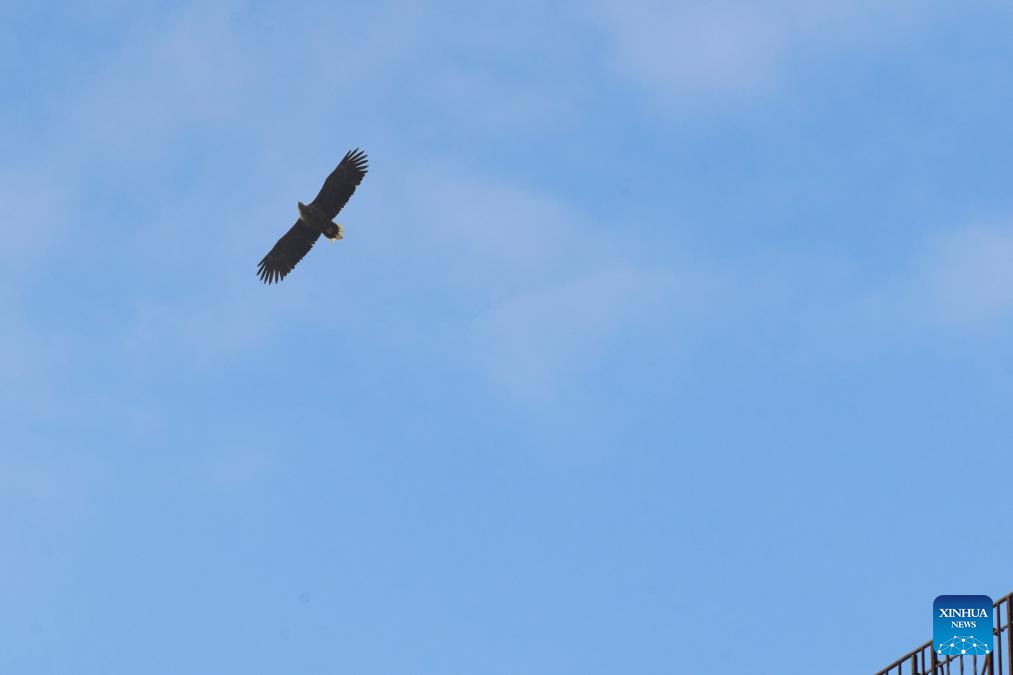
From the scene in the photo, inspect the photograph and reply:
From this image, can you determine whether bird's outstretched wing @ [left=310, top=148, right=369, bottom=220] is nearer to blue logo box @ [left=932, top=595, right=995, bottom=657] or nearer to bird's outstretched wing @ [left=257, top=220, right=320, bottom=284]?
bird's outstretched wing @ [left=257, top=220, right=320, bottom=284]

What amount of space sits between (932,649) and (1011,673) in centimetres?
294

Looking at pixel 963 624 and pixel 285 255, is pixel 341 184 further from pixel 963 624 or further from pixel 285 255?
pixel 963 624

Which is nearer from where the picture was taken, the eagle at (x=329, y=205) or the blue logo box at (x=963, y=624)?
the blue logo box at (x=963, y=624)

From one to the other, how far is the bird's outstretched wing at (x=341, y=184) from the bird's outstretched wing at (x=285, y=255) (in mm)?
1324

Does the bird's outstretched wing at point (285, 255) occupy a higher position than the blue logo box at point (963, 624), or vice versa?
the bird's outstretched wing at point (285, 255)

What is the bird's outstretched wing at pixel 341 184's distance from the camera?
37.9 meters

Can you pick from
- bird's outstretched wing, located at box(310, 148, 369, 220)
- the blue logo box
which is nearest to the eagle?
bird's outstretched wing, located at box(310, 148, 369, 220)

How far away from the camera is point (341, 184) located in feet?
125

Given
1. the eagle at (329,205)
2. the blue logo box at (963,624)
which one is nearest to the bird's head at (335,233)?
the eagle at (329,205)

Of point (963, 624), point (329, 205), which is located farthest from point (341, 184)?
point (963, 624)

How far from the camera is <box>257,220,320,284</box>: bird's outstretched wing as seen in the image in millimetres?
39250

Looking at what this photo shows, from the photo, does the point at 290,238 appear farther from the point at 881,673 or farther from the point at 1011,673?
the point at 1011,673

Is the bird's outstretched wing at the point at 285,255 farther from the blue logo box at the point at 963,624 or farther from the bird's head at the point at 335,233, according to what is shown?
the blue logo box at the point at 963,624

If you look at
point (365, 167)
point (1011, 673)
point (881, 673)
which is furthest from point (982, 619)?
point (365, 167)
